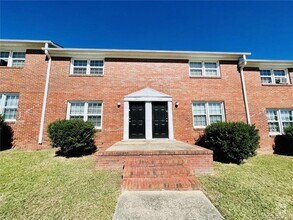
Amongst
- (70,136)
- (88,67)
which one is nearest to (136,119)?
(70,136)

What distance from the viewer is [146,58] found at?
10227mm

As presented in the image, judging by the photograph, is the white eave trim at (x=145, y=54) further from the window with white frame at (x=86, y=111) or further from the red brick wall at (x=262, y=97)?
the window with white frame at (x=86, y=111)

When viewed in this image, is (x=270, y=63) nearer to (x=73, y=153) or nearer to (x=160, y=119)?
(x=160, y=119)

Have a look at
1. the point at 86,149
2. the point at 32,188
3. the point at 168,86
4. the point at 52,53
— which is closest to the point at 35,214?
the point at 32,188

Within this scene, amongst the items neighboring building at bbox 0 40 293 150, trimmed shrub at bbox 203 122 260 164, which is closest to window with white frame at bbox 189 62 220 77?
neighboring building at bbox 0 40 293 150

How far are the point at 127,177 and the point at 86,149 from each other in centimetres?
451

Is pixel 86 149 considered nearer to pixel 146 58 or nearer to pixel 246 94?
pixel 146 58

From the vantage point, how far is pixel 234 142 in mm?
6832

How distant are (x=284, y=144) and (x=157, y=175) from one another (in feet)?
31.8

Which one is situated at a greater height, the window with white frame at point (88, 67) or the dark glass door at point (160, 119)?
the window with white frame at point (88, 67)

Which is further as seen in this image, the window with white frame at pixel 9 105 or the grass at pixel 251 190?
the window with white frame at pixel 9 105

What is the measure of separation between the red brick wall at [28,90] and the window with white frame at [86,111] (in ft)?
5.68

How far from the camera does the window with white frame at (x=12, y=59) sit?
946cm

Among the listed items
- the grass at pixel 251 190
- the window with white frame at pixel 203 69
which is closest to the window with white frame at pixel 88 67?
the window with white frame at pixel 203 69
